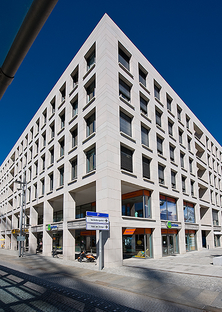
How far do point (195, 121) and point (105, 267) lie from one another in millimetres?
31842

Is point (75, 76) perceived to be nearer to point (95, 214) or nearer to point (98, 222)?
point (95, 214)

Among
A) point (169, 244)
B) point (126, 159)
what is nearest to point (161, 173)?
point (126, 159)

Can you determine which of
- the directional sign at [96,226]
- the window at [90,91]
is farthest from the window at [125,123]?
the directional sign at [96,226]

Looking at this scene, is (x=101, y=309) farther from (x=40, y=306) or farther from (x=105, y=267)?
(x=105, y=267)

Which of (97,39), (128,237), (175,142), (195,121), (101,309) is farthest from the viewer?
(195,121)

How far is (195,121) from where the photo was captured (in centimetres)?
4012

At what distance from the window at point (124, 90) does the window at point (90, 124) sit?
11.7ft

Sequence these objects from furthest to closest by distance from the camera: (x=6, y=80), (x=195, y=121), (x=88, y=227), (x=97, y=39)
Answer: (x=195, y=121)
(x=97, y=39)
(x=88, y=227)
(x=6, y=80)

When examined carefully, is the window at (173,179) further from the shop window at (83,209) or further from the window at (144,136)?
the shop window at (83,209)

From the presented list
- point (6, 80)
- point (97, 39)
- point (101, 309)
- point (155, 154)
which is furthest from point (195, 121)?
point (6, 80)

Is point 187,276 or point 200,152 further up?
point 200,152

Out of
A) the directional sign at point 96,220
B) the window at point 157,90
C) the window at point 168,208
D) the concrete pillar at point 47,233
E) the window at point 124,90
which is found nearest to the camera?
the directional sign at point 96,220

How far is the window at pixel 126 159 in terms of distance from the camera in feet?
66.1

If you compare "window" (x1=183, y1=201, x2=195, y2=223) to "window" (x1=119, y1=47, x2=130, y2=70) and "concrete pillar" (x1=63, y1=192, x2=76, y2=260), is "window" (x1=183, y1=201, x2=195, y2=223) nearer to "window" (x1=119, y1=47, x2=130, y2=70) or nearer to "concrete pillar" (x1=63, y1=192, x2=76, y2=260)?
"concrete pillar" (x1=63, y1=192, x2=76, y2=260)
